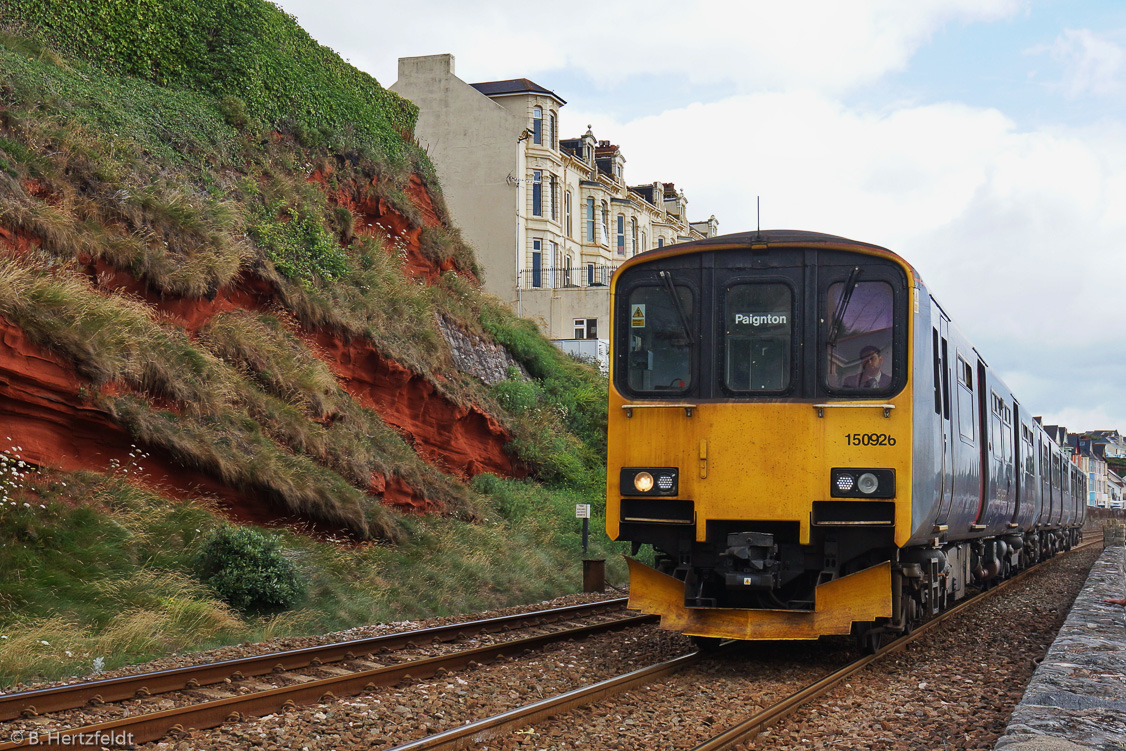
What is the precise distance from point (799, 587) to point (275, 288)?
1146cm

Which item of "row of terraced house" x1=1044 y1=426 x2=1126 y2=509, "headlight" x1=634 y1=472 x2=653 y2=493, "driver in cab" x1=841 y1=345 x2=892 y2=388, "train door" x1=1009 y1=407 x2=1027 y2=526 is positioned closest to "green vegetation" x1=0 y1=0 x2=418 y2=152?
"headlight" x1=634 y1=472 x2=653 y2=493

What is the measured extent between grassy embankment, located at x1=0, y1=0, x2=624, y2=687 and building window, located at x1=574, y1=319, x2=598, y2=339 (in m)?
14.3

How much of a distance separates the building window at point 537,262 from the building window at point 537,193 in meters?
1.40

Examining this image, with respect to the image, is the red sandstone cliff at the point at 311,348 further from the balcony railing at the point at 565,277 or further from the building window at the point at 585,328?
the balcony railing at the point at 565,277

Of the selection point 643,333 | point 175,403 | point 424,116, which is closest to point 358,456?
point 175,403

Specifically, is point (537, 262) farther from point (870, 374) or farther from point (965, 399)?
point (870, 374)

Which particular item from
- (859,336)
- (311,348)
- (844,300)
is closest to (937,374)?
(859,336)

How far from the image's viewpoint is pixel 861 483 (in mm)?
8820

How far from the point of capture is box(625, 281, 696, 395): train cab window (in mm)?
9438

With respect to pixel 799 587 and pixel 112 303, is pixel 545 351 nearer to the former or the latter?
pixel 112 303

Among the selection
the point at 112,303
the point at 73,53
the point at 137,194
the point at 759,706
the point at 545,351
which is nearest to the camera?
the point at 759,706

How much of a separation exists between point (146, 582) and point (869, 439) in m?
7.08

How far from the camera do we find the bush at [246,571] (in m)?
11.3

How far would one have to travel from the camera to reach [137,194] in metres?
15.6
